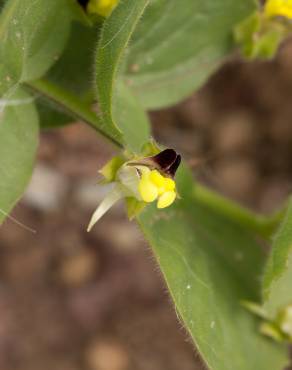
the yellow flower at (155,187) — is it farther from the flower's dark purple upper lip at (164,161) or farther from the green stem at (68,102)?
the green stem at (68,102)

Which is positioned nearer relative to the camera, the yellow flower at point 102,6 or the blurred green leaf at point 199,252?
the blurred green leaf at point 199,252

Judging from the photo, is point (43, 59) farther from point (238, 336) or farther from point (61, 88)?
point (238, 336)

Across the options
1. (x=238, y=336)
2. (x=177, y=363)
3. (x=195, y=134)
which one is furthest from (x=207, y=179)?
(x=238, y=336)

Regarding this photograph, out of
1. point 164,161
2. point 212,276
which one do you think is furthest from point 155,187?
point 212,276

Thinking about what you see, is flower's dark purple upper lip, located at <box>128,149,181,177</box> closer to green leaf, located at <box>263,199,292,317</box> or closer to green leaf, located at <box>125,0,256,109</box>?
green leaf, located at <box>263,199,292,317</box>

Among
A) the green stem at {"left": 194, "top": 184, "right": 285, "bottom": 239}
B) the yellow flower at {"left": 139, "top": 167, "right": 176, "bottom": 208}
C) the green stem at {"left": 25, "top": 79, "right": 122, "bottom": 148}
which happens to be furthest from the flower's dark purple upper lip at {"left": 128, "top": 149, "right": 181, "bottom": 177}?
the green stem at {"left": 194, "top": 184, "right": 285, "bottom": 239}

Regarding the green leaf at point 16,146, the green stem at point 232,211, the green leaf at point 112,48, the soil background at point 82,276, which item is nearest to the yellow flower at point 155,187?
the green leaf at point 112,48
